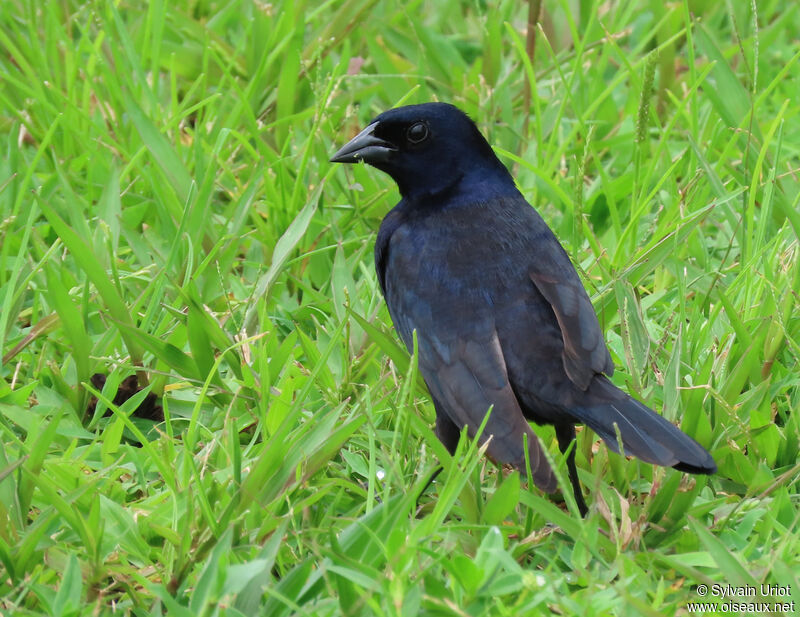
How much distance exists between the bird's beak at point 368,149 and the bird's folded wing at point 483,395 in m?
0.84

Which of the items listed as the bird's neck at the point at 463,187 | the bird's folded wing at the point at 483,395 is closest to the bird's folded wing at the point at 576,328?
the bird's folded wing at the point at 483,395

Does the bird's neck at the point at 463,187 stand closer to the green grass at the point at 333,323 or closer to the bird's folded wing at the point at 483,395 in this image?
the green grass at the point at 333,323

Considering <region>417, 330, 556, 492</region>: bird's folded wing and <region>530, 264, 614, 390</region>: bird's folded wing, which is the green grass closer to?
<region>417, 330, 556, 492</region>: bird's folded wing

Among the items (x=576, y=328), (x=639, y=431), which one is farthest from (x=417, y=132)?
(x=639, y=431)

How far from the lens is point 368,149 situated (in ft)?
13.1

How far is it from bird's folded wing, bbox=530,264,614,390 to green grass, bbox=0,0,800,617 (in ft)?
0.68

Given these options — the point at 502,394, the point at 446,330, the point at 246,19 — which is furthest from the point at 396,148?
the point at 246,19

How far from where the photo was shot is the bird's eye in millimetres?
3957

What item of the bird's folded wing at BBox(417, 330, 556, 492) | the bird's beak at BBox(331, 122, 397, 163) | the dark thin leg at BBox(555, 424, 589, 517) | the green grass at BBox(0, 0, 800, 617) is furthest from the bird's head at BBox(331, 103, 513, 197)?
the dark thin leg at BBox(555, 424, 589, 517)

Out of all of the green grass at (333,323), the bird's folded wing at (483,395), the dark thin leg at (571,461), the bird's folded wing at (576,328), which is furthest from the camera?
the dark thin leg at (571,461)

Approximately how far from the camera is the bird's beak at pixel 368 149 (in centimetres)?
399

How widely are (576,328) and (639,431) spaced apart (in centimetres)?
42

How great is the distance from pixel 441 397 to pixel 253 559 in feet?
2.42

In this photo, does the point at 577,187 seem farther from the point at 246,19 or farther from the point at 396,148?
the point at 246,19
